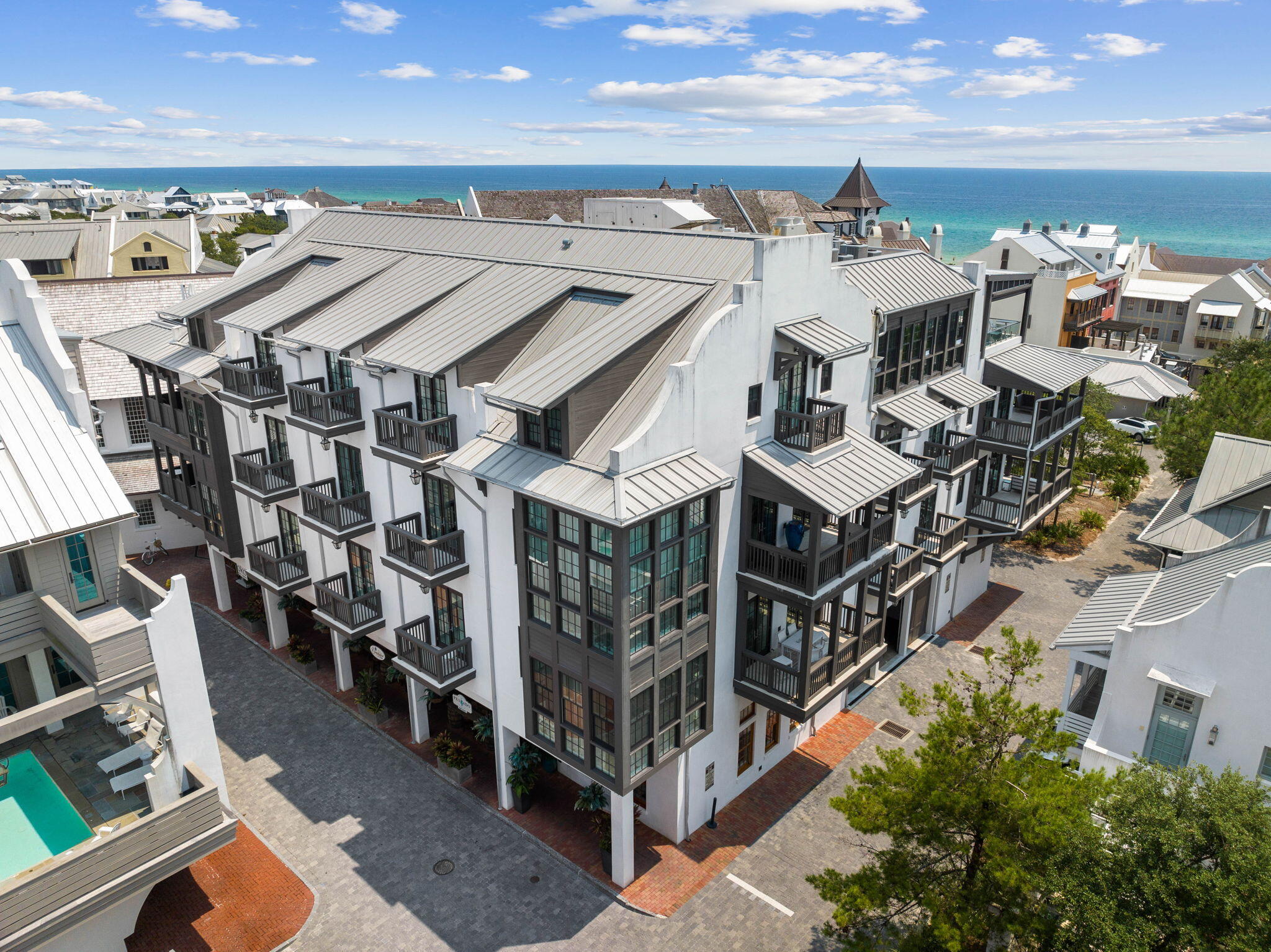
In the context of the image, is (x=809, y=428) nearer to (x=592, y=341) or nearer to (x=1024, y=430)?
(x=592, y=341)

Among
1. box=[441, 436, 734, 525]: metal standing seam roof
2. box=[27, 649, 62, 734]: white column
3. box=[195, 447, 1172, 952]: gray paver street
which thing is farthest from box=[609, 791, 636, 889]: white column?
box=[27, 649, 62, 734]: white column

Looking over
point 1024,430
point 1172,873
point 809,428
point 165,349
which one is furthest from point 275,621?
point 1024,430

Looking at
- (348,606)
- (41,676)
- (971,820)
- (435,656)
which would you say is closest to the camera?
(971,820)

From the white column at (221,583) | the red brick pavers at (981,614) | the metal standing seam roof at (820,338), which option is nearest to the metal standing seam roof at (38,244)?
the white column at (221,583)

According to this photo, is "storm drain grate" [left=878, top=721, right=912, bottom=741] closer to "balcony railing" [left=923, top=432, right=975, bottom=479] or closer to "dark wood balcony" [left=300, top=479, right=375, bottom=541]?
"balcony railing" [left=923, top=432, right=975, bottom=479]

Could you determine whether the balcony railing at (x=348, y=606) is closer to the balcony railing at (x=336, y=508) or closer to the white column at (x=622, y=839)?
the balcony railing at (x=336, y=508)

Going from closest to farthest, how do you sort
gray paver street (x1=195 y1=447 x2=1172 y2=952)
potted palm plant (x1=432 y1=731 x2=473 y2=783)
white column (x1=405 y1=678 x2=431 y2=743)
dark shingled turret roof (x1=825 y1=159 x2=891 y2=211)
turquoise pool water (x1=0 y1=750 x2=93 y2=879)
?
1. turquoise pool water (x1=0 y1=750 x2=93 y2=879)
2. gray paver street (x1=195 y1=447 x2=1172 y2=952)
3. potted palm plant (x1=432 y1=731 x2=473 y2=783)
4. white column (x1=405 y1=678 x2=431 y2=743)
5. dark shingled turret roof (x1=825 y1=159 x2=891 y2=211)

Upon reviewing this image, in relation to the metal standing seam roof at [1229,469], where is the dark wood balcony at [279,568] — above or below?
below
